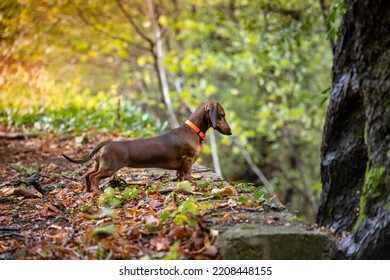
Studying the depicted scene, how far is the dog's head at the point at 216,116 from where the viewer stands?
5.52m

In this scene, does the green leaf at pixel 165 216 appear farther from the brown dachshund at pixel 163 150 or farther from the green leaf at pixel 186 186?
the brown dachshund at pixel 163 150

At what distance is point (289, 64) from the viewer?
13.2 m

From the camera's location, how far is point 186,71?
1443 centimetres

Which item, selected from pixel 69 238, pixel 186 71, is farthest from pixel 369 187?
pixel 186 71

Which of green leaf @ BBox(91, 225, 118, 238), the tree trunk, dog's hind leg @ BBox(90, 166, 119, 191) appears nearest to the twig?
green leaf @ BBox(91, 225, 118, 238)

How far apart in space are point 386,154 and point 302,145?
14976 millimetres

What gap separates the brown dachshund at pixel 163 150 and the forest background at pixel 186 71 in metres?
3.21

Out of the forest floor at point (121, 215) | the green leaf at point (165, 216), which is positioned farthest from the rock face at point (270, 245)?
the green leaf at point (165, 216)

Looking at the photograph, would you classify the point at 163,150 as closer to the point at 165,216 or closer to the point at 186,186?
the point at 186,186

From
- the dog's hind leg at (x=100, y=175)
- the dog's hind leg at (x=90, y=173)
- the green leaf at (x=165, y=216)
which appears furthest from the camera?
the dog's hind leg at (x=90, y=173)

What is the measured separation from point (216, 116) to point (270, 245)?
89.4 inches

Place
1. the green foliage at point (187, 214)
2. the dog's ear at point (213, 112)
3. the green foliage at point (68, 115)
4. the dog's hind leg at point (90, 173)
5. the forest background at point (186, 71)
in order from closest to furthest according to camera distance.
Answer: the green foliage at point (187, 214) < the dog's hind leg at point (90, 173) < the dog's ear at point (213, 112) < the green foliage at point (68, 115) < the forest background at point (186, 71)
